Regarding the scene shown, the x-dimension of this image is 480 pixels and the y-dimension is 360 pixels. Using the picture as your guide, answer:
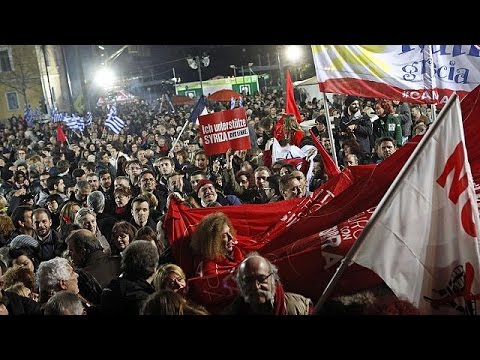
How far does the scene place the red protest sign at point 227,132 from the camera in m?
7.03

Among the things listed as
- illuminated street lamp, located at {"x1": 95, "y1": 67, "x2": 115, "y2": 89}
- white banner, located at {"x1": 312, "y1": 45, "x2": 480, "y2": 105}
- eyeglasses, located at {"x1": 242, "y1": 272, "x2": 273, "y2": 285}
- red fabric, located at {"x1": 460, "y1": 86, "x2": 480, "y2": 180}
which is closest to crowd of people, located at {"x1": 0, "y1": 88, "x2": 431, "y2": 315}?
eyeglasses, located at {"x1": 242, "y1": 272, "x2": 273, "y2": 285}

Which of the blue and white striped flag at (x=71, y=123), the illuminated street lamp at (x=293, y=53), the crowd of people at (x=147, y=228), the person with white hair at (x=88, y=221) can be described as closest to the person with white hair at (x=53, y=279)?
the crowd of people at (x=147, y=228)

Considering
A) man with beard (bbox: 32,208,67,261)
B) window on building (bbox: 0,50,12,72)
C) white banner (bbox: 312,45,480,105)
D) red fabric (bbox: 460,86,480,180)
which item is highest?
window on building (bbox: 0,50,12,72)

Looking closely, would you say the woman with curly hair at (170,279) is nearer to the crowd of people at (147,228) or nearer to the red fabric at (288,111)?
the crowd of people at (147,228)

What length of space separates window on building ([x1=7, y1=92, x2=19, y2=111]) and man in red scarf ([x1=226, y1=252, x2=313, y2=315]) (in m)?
29.1

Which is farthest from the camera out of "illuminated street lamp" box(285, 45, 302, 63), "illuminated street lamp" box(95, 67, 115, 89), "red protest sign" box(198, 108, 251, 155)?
"illuminated street lamp" box(95, 67, 115, 89)

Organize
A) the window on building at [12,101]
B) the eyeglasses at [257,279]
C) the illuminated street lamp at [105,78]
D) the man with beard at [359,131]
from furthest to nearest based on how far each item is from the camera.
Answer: the window on building at [12,101], the illuminated street lamp at [105,78], the man with beard at [359,131], the eyeglasses at [257,279]

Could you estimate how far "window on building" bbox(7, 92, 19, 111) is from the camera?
98.4 ft

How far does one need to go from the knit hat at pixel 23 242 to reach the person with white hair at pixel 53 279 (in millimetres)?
1468

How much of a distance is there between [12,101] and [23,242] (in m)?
27.0

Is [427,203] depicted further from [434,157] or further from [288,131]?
[288,131]

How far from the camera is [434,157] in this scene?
8.98ft

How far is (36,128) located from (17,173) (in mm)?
10016

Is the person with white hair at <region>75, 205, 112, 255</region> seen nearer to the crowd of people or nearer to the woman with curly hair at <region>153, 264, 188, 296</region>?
the crowd of people
